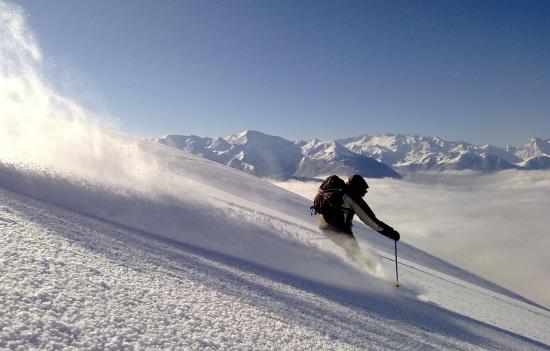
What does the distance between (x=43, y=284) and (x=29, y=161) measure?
527 centimetres

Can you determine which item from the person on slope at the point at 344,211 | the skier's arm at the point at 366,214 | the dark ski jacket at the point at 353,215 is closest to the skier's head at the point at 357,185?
the person on slope at the point at 344,211

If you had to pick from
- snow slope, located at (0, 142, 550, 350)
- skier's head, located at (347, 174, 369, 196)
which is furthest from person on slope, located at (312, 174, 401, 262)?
snow slope, located at (0, 142, 550, 350)

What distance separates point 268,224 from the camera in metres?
9.33

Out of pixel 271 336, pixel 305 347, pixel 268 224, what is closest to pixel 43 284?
pixel 271 336

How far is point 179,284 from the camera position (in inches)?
159

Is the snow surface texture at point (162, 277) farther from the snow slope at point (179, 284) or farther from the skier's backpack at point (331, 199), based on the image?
the skier's backpack at point (331, 199)

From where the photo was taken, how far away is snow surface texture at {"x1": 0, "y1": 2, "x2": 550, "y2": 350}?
2.80 m

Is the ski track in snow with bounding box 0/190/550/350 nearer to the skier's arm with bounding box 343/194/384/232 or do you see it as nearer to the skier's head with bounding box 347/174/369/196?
the skier's arm with bounding box 343/194/384/232

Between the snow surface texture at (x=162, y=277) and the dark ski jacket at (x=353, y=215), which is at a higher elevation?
the dark ski jacket at (x=353, y=215)

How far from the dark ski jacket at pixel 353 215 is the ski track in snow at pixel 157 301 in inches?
86.7

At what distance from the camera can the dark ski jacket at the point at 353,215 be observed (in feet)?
27.3

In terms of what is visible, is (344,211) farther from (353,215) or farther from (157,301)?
(157,301)

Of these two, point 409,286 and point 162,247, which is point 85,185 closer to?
point 162,247

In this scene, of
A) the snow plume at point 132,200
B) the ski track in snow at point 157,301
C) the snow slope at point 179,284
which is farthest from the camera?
the snow plume at point 132,200
